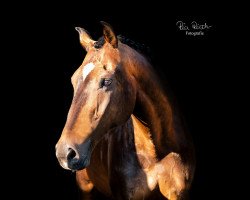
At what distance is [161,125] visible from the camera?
10.7 ft

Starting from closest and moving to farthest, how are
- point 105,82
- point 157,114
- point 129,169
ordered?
point 105,82
point 157,114
point 129,169

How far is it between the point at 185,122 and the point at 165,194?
0.48 metres

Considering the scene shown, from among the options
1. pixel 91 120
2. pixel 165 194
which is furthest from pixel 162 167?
pixel 91 120

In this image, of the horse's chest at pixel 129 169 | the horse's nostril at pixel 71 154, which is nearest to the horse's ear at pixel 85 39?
the horse's chest at pixel 129 169

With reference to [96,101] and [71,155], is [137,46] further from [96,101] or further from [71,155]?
[71,155]

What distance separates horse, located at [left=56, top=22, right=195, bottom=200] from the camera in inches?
112

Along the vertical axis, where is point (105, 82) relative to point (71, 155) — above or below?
above

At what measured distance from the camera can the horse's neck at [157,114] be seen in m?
3.13

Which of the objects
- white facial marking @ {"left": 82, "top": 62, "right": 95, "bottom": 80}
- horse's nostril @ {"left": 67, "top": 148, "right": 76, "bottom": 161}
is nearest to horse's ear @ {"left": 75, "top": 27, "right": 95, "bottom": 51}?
white facial marking @ {"left": 82, "top": 62, "right": 95, "bottom": 80}

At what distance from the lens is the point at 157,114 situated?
322 cm

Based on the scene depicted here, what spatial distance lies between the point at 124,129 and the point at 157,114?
311 mm

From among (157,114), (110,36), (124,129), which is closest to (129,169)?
(124,129)

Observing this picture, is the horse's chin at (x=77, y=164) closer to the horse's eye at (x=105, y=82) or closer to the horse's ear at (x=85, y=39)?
the horse's eye at (x=105, y=82)

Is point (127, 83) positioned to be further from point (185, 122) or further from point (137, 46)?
point (185, 122)
